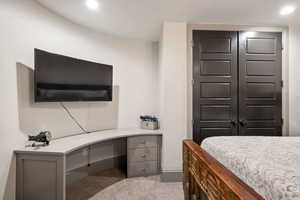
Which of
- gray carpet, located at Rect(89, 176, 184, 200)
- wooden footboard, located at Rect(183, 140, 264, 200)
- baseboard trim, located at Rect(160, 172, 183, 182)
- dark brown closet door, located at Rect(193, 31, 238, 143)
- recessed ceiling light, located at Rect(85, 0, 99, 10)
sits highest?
recessed ceiling light, located at Rect(85, 0, 99, 10)

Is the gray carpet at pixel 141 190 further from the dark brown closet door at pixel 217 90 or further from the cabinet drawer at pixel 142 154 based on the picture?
the dark brown closet door at pixel 217 90

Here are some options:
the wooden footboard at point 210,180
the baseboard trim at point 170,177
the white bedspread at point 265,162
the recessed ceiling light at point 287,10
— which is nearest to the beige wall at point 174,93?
the baseboard trim at point 170,177

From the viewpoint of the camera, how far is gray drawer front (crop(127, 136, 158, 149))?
9.96 feet

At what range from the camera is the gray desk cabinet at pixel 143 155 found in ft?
9.98

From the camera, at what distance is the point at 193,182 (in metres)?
1.77

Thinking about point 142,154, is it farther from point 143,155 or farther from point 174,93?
point 174,93

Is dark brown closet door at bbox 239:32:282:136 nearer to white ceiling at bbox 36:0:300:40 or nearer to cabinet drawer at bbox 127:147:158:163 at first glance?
white ceiling at bbox 36:0:300:40

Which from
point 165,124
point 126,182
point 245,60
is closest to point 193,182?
point 165,124

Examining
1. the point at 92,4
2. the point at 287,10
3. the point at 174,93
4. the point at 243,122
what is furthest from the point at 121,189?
the point at 287,10

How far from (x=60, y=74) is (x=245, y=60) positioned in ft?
9.12

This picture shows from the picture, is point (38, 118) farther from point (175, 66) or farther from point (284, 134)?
point (284, 134)

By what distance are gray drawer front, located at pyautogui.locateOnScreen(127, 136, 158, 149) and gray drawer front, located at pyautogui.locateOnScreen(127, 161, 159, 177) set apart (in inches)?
11.7

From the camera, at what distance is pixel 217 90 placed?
2.97 meters

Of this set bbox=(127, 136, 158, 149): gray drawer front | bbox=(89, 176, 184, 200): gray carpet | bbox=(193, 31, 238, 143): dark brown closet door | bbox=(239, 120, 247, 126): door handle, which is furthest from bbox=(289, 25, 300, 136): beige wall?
bbox=(127, 136, 158, 149): gray drawer front
